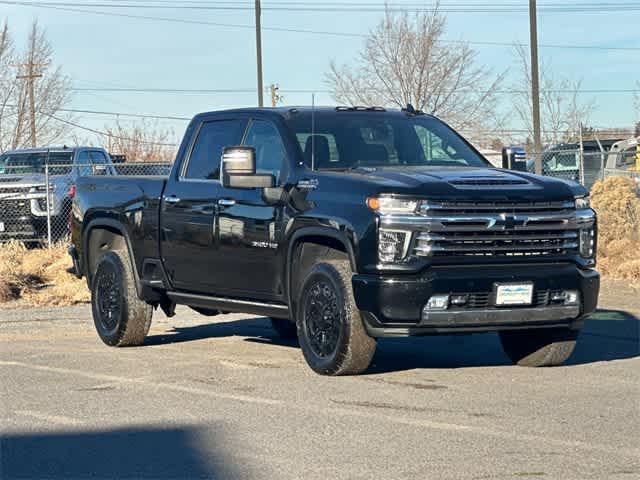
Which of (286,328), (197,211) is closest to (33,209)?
(286,328)

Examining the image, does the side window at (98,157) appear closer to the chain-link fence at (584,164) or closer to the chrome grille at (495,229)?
the chain-link fence at (584,164)

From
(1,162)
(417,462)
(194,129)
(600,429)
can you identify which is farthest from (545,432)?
(1,162)

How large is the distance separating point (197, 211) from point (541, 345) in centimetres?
293

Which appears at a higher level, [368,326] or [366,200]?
[366,200]

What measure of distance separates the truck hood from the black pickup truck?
0.5 inches

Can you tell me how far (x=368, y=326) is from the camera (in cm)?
873

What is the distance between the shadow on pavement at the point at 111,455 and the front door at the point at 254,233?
8.24 ft

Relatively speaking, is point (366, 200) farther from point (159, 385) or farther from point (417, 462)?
point (417, 462)

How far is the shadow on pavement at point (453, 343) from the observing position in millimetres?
10141

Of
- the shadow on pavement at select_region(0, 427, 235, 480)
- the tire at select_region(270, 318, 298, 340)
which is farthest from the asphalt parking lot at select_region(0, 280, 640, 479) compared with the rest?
the tire at select_region(270, 318, 298, 340)

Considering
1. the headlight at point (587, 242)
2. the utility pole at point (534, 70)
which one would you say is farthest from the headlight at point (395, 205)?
the utility pole at point (534, 70)

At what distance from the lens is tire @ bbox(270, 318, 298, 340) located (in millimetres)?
11992

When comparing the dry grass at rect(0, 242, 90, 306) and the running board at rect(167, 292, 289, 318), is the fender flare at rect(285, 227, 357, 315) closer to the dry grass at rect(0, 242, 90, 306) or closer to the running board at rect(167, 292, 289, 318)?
the running board at rect(167, 292, 289, 318)

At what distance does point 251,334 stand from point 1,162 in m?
13.8
